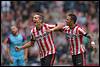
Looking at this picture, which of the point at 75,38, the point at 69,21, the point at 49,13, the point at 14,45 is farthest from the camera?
the point at 49,13

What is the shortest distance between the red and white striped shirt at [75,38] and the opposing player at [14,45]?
376 cm

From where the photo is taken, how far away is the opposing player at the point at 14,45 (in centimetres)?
1492

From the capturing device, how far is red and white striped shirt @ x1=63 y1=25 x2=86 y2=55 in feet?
36.8

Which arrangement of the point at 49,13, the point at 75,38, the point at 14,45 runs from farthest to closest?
the point at 49,13 < the point at 14,45 < the point at 75,38

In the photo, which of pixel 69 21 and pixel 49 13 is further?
pixel 49 13

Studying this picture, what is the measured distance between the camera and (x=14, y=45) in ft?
49.8

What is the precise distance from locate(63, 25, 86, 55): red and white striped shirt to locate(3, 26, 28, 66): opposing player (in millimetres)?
3763

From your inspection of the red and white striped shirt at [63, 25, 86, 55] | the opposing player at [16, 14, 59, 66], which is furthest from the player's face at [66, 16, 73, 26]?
the opposing player at [16, 14, 59, 66]

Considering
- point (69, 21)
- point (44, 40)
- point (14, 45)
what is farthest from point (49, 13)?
point (69, 21)

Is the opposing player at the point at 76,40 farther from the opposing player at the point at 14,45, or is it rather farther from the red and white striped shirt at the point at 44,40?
the opposing player at the point at 14,45

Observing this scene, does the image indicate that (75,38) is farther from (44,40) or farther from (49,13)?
(49,13)

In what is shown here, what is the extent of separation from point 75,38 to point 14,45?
432 cm

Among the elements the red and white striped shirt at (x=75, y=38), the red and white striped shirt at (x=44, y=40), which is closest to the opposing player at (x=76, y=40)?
the red and white striped shirt at (x=75, y=38)

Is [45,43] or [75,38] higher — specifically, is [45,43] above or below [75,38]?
below
